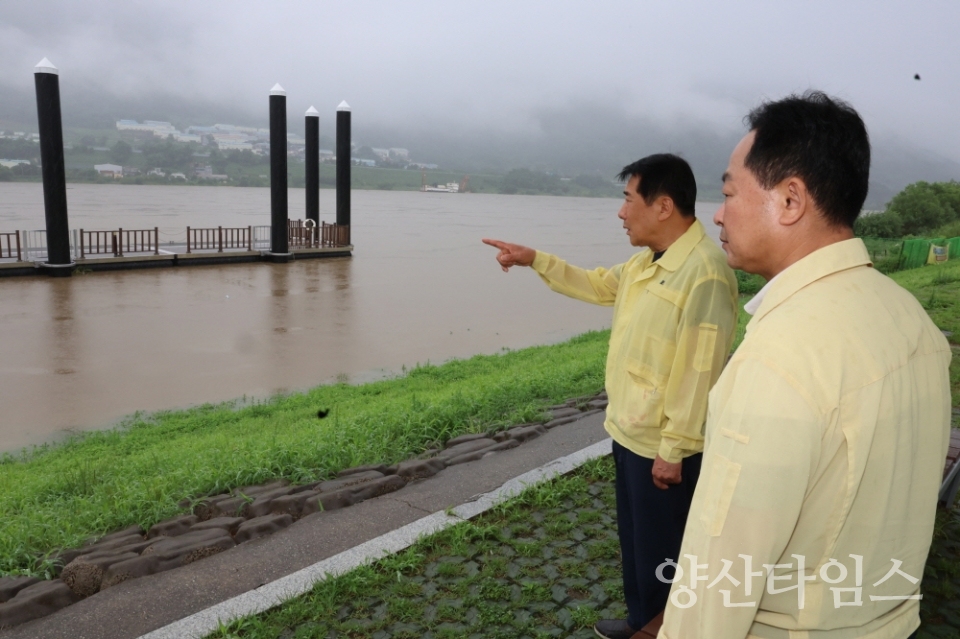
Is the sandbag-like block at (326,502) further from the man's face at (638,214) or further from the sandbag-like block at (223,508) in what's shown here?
the man's face at (638,214)

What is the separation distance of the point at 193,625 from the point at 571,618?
1.45m

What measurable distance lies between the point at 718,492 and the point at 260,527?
10.4ft

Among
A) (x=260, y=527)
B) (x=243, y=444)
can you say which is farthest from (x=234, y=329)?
(x=260, y=527)

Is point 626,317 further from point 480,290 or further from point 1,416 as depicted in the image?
point 480,290

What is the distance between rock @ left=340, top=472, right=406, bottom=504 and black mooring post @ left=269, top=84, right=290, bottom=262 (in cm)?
1736

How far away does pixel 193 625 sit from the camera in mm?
2824

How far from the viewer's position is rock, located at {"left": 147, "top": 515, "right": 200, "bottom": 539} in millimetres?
4017

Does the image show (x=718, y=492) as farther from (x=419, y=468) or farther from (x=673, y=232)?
(x=419, y=468)

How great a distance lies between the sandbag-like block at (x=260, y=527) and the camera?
378 cm

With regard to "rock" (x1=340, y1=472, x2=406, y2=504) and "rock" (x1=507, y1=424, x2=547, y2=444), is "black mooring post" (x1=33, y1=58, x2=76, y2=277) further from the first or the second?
"rock" (x1=340, y1=472, x2=406, y2=504)

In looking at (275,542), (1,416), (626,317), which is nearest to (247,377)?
(1,416)

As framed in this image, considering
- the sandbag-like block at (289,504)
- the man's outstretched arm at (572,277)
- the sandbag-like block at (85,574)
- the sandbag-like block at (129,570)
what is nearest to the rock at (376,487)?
the sandbag-like block at (289,504)

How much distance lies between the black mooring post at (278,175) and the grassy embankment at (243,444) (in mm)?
13195

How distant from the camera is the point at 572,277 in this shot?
3.05 m
